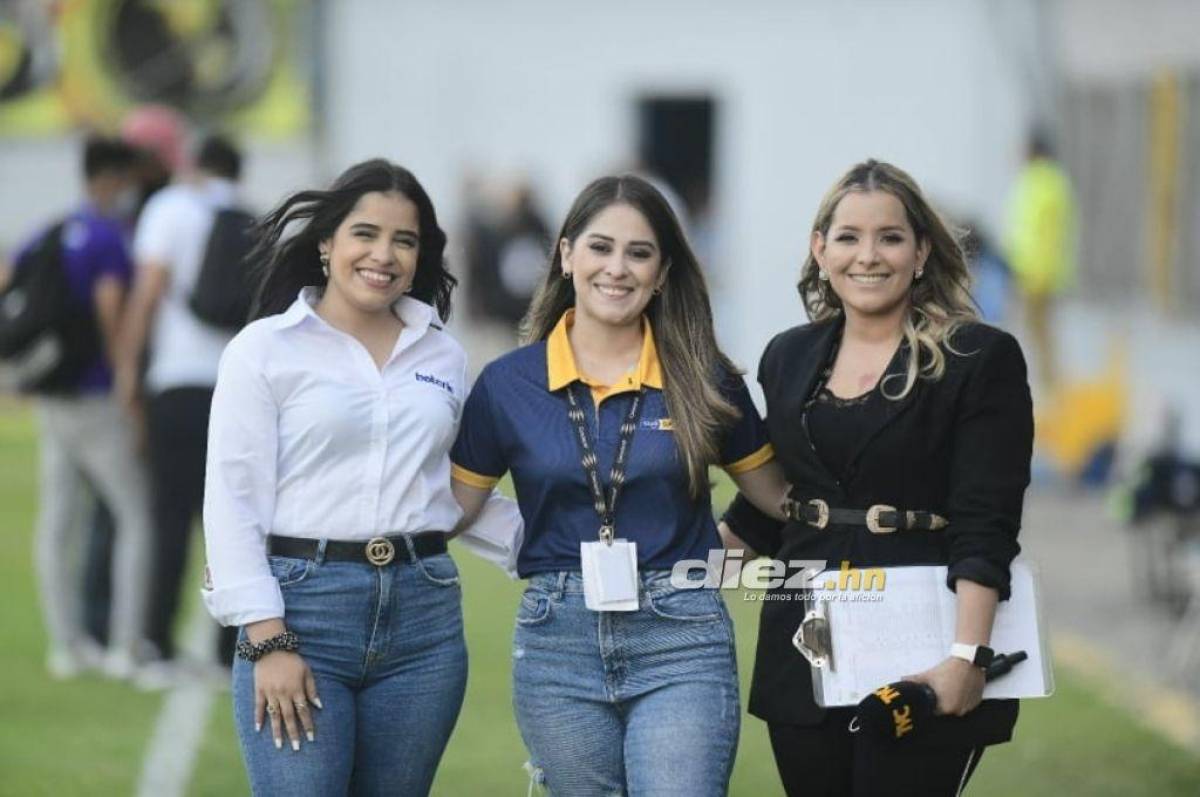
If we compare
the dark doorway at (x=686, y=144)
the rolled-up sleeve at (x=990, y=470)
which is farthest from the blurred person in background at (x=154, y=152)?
the dark doorway at (x=686, y=144)

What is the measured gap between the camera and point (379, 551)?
5.04 meters

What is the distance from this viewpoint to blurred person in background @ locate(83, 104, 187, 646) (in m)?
10.1

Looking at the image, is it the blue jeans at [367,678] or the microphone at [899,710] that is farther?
the blue jeans at [367,678]

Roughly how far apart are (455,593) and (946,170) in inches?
848

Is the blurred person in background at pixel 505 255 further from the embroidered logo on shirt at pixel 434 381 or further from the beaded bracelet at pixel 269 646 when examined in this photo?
the beaded bracelet at pixel 269 646

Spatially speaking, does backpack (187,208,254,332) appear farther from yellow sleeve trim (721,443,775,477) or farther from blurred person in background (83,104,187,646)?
yellow sleeve trim (721,443,775,477)

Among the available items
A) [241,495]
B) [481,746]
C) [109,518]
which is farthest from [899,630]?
[109,518]

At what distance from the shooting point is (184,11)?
2797cm

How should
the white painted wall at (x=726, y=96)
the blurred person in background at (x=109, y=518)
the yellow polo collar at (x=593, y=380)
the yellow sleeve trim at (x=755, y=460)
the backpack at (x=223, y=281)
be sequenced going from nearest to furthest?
the yellow polo collar at (x=593, y=380)
the yellow sleeve trim at (x=755, y=460)
the backpack at (x=223, y=281)
the blurred person in background at (x=109, y=518)
the white painted wall at (x=726, y=96)

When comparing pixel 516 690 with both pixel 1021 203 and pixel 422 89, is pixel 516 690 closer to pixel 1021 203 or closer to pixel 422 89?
pixel 1021 203

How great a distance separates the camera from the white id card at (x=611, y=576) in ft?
16.2

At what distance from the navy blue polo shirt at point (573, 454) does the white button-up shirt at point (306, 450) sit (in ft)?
0.40

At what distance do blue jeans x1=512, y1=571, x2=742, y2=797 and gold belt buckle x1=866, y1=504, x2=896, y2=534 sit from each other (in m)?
0.41

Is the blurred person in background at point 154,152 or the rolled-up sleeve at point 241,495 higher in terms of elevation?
the blurred person in background at point 154,152
